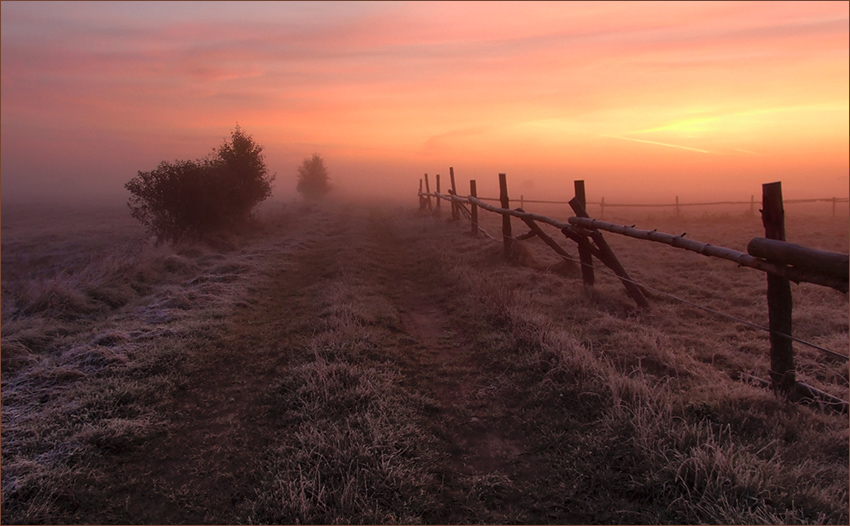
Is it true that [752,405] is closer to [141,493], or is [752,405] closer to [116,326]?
[141,493]

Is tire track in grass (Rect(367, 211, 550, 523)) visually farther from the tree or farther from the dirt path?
→ the tree

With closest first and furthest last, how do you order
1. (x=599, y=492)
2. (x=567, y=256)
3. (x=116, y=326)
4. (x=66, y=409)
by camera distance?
(x=599, y=492) → (x=66, y=409) → (x=116, y=326) → (x=567, y=256)

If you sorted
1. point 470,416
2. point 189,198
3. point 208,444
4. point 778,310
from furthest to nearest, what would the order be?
point 189,198, point 778,310, point 470,416, point 208,444

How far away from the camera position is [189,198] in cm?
1589

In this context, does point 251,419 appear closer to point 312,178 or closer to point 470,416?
point 470,416

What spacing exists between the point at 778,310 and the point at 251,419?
513 cm

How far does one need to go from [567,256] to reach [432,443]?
667 centimetres

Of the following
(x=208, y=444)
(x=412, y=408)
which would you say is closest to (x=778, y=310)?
(x=412, y=408)

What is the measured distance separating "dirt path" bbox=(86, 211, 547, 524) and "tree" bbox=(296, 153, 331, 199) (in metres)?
47.6

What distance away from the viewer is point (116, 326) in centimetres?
645

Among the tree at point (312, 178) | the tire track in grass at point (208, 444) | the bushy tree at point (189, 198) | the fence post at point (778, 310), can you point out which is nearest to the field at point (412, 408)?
the tire track in grass at point (208, 444)

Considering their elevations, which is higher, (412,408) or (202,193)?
(202,193)

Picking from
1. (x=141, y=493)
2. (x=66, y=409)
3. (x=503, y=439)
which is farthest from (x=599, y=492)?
(x=66, y=409)

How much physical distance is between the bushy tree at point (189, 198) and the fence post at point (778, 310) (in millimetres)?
16498
